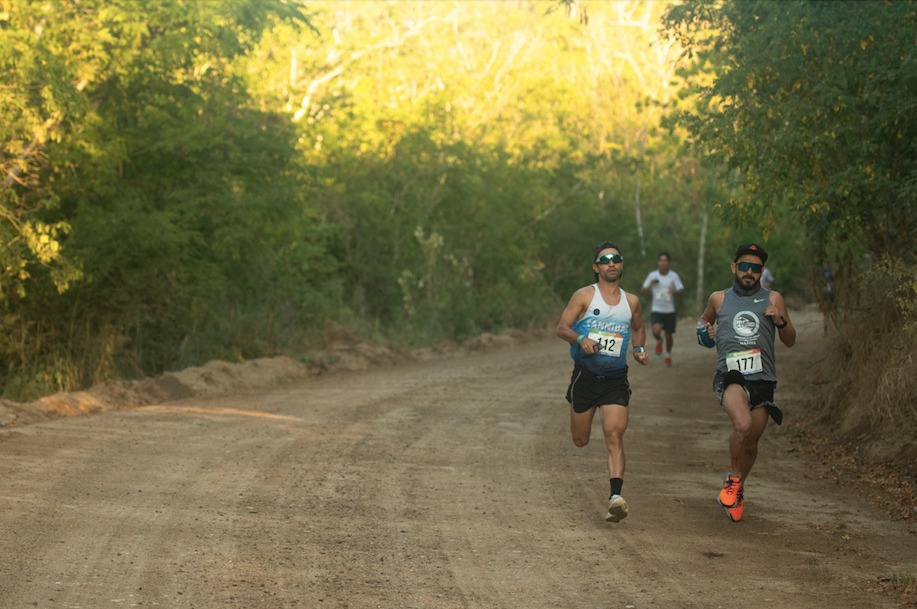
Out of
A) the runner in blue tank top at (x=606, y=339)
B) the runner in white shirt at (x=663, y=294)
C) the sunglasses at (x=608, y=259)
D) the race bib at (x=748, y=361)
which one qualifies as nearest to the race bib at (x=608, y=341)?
the runner in blue tank top at (x=606, y=339)

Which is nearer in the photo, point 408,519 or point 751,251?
point 408,519

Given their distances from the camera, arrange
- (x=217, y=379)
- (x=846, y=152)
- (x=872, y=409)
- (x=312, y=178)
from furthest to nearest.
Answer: (x=312, y=178) < (x=217, y=379) < (x=846, y=152) < (x=872, y=409)

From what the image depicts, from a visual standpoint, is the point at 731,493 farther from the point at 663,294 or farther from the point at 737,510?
the point at 663,294

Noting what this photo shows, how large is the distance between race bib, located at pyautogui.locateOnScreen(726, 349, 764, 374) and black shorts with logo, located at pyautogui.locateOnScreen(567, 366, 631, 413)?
32.5 inches

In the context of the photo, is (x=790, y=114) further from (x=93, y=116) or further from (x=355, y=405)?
(x=93, y=116)

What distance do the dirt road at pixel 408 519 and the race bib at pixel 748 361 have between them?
111cm

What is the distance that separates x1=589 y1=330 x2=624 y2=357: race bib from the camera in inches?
374

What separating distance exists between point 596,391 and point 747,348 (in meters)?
1.17

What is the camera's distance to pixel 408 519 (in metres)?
8.88

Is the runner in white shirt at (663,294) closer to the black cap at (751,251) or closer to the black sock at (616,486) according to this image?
the black cap at (751,251)

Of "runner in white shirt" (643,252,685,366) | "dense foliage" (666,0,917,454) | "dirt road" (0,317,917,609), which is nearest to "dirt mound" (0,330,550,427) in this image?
"dirt road" (0,317,917,609)

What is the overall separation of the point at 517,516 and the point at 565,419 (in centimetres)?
606

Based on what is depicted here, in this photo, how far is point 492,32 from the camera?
169ft

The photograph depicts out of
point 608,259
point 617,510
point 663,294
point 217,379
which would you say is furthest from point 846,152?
point 217,379
